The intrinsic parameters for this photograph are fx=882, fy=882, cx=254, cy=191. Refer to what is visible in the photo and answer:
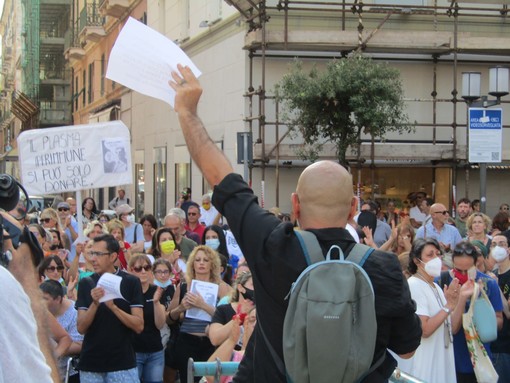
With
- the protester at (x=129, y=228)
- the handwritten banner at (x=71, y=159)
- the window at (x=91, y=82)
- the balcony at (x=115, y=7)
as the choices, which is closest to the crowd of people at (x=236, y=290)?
the handwritten banner at (x=71, y=159)

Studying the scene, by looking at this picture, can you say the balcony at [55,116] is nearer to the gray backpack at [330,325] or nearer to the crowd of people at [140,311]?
the crowd of people at [140,311]

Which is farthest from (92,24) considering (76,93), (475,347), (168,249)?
(475,347)

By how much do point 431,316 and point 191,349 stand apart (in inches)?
95.4

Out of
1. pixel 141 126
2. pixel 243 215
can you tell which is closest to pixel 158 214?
pixel 141 126

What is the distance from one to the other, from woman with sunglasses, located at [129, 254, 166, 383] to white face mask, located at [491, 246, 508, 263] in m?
3.24

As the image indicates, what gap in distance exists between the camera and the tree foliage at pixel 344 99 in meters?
17.5

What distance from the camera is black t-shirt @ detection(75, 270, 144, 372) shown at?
721cm

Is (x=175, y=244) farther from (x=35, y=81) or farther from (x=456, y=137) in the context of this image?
(x=35, y=81)

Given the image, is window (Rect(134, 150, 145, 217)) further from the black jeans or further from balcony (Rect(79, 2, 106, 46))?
the black jeans

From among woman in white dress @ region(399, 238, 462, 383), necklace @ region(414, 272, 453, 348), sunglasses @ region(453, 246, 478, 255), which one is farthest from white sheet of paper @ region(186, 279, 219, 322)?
sunglasses @ region(453, 246, 478, 255)

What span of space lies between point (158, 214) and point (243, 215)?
26.1 metres

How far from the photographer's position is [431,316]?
678 centimetres

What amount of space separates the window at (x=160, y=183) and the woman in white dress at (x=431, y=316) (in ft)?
70.6

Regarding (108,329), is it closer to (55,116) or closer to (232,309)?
(232,309)
